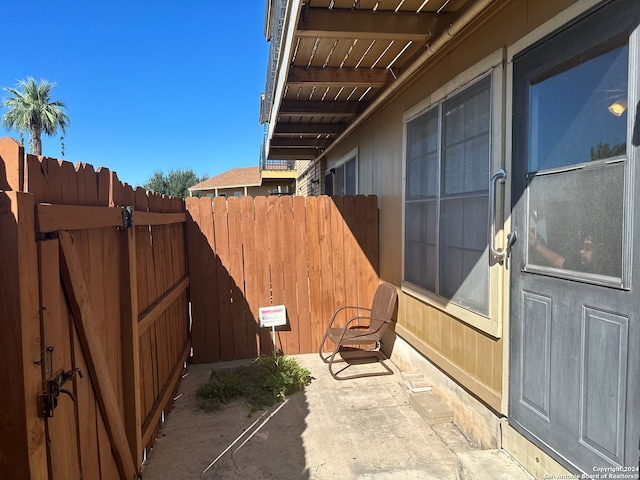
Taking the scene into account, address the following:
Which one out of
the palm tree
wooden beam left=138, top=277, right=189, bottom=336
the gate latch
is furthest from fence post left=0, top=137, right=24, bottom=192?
the palm tree

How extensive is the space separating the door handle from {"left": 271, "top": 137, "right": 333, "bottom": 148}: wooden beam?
183 inches

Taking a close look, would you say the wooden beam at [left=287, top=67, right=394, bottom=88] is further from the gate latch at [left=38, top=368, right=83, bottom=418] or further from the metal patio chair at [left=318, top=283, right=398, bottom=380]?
the gate latch at [left=38, top=368, right=83, bottom=418]

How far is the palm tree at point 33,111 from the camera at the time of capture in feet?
67.8

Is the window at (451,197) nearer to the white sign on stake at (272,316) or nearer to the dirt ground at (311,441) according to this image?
the dirt ground at (311,441)

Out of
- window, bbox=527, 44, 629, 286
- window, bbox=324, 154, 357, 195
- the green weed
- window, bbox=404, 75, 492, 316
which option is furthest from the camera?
window, bbox=324, 154, 357, 195

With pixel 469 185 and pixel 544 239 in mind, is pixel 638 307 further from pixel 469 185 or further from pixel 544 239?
pixel 469 185

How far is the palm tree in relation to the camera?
20.7m

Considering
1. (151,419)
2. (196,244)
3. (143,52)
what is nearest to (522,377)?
(151,419)

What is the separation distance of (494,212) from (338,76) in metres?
2.16

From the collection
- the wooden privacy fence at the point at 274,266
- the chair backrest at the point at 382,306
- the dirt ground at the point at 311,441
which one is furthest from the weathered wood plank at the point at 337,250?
the dirt ground at the point at 311,441

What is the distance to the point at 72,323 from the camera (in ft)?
4.61

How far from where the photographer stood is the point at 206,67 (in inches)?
768

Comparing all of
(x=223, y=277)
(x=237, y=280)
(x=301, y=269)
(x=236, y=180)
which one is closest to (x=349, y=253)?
(x=301, y=269)

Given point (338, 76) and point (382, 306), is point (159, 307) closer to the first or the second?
point (382, 306)
